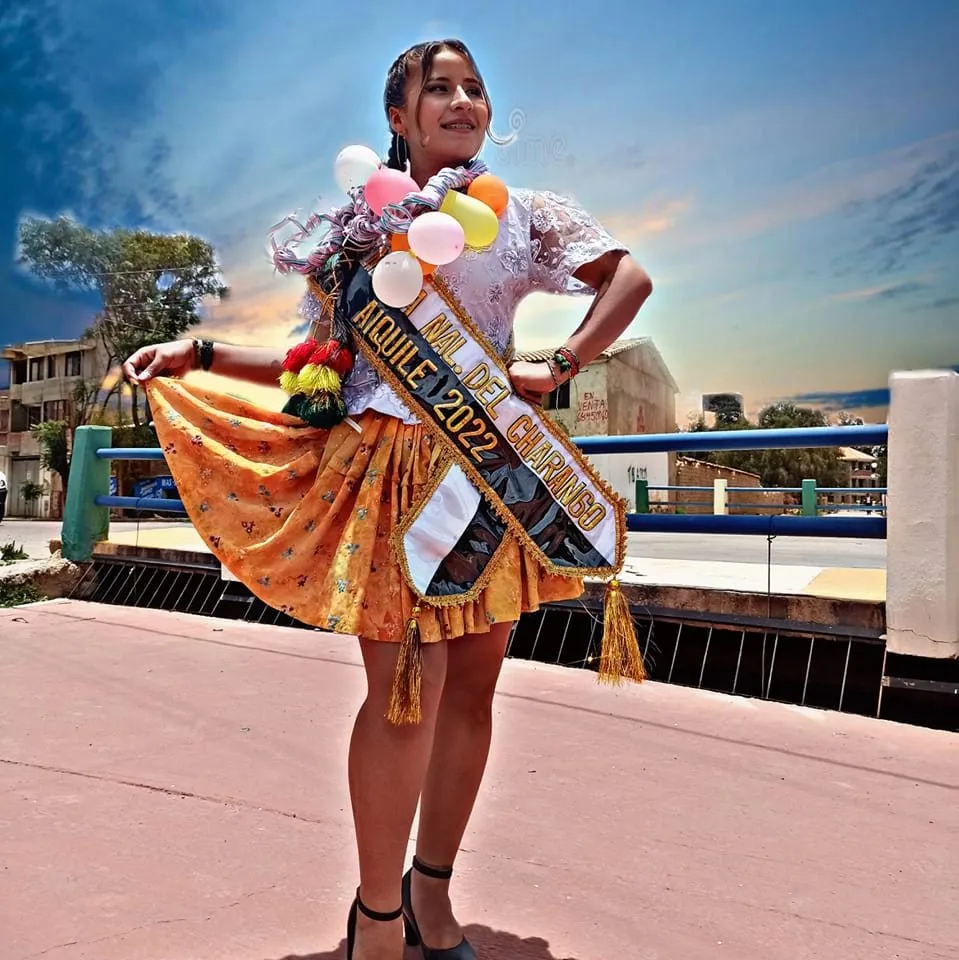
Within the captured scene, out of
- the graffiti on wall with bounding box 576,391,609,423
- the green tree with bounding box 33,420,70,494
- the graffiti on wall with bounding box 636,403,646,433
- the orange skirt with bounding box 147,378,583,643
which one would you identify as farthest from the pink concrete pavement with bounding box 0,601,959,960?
the graffiti on wall with bounding box 636,403,646,433

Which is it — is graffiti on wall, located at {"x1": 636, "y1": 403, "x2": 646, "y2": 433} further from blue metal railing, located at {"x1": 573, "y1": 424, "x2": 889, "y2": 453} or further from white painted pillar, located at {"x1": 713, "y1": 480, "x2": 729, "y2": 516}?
blue metal railing, located at {"x1": 573, "y1": 424, "x2": 889, "y2": 453}

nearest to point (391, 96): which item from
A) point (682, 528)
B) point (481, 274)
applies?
point (481, 274)

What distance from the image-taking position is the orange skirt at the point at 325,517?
1364mm

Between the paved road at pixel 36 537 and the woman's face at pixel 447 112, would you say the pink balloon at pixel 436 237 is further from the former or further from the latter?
the paved road at pixel 36 537

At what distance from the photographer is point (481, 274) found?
1520mm

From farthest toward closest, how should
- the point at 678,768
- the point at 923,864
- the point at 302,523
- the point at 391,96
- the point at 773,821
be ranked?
the point at 678,768, the point at 773,821, the point at 923,864, the point at 391,96, the point at 302,523

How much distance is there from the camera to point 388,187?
56.9 inches

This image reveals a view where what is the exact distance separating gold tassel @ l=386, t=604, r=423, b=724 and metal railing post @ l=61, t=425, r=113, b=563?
4625 millimetres

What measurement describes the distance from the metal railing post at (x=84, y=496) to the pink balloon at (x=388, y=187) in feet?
14.6

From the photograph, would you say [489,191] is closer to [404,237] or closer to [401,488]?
[404,237]

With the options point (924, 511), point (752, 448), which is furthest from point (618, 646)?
point (752, 448)

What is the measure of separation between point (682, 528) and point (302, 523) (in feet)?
7.20

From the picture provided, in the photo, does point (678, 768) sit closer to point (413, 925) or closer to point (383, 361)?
point (413, 925)

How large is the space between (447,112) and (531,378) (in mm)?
475
